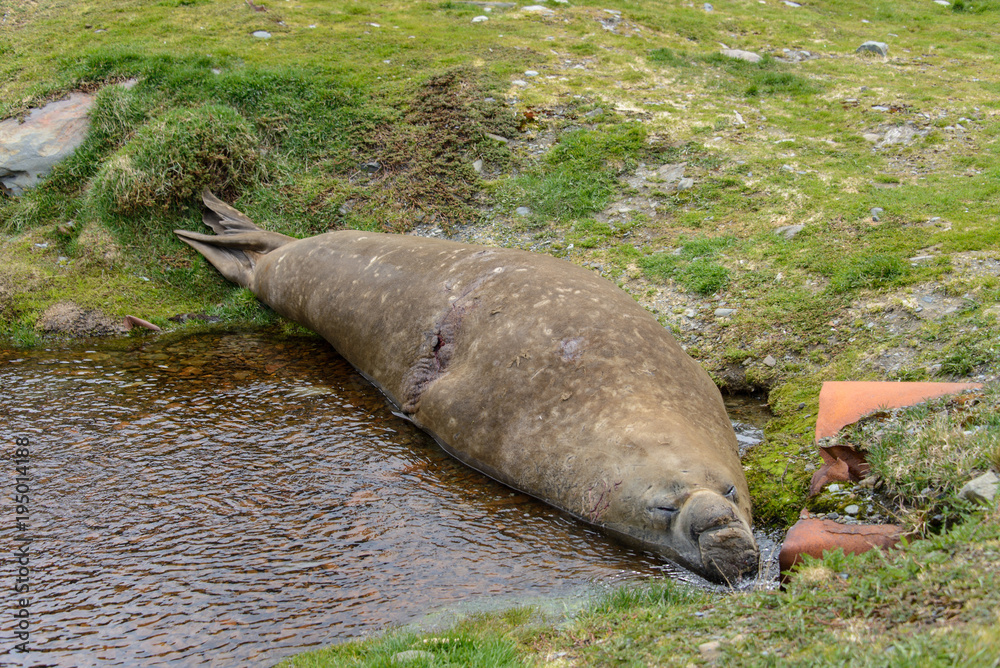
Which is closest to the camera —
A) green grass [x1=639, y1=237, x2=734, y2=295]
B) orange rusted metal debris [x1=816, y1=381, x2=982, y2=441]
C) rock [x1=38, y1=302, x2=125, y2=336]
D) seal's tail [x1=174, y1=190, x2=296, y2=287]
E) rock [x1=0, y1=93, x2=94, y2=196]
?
orange rusted metal debris [x1=816, y1=381, x2=982, y2=441]

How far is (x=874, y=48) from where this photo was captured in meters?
10.3

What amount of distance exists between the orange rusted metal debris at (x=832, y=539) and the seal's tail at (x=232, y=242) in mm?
5031

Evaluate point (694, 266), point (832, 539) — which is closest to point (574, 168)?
point (694, 266)

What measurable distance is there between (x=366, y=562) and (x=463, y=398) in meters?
1.19

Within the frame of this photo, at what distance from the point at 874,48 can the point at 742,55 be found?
207 cm

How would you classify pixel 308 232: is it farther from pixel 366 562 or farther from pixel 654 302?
pixel 366 562

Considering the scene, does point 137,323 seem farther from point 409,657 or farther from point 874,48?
point 874,48

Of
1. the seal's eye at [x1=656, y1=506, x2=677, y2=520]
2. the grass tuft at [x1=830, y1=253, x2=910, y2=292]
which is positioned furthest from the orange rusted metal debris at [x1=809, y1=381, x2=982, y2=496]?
the grass tuft at [x1=830, y1=253, x2=910, y2=292]

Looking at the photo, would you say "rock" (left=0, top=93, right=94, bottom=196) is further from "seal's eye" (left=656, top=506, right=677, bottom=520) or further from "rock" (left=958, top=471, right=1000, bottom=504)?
"rock" (left=958, top=471, right=1000, bottom=504)

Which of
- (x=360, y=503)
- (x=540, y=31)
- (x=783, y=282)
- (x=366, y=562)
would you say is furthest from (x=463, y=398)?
(x=540, y=31)

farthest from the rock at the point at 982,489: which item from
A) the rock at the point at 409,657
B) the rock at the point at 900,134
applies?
the rock at the point at 900,134

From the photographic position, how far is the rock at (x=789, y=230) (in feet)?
19.3

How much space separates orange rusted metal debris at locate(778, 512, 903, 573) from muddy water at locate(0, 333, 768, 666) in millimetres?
618

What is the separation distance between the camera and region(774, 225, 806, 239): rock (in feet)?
19.3
